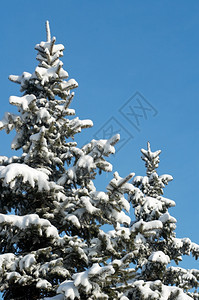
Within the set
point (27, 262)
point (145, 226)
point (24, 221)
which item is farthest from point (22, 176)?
point (145, 226)

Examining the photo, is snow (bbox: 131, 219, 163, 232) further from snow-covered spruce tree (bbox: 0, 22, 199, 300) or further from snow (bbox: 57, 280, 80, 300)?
snow (bbox: 57, 280, 80, 300)

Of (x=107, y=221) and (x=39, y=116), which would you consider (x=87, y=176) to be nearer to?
(x=107, y=221)

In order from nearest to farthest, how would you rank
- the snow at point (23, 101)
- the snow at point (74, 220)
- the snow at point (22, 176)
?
the snow at point (22, 176) < the snow at point (74, 220) < the snow at point (23, 101)

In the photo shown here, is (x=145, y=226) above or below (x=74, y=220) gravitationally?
below

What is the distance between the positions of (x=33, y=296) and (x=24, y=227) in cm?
198

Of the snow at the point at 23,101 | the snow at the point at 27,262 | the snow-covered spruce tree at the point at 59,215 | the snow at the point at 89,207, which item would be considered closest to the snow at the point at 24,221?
the snow-covered spruce tree at the point at 59,215

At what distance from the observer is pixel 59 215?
9.67 m

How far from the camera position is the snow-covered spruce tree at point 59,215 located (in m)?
7.80

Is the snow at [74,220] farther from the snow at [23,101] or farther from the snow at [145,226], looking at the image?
the snow at [23,101]

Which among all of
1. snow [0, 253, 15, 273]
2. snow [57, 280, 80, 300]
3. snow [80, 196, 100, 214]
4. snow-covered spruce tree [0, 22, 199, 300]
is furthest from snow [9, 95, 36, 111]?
snow [57, 280, 80, 300]

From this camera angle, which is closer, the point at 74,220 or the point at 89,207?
the point at 74,220

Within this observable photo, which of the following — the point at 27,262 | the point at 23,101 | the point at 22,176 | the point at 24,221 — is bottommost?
the point at 27,262

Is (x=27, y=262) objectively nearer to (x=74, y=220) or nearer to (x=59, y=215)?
(x=74, y=220)

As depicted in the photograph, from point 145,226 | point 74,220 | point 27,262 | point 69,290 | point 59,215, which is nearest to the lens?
point 69,290
